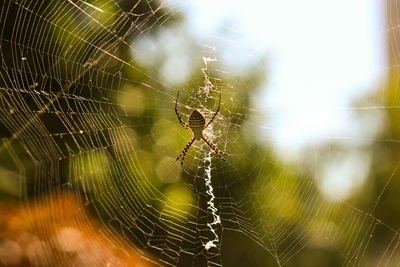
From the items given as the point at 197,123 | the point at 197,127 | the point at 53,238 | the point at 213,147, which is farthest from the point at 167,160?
the point at 53,238

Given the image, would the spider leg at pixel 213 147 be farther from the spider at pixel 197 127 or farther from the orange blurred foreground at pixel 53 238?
the orange blurred foreground at pixel 53 238

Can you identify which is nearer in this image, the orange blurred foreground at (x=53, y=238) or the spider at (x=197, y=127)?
the orange blurred foreground at (x=53, y=238)

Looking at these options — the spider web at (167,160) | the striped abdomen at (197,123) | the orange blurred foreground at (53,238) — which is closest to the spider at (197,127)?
the striped abdomen at (197,123)

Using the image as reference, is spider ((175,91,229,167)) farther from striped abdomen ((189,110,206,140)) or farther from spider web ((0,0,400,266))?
spider web ((0,0,400,266))

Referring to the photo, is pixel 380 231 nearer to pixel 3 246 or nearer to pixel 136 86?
pixel 136 86

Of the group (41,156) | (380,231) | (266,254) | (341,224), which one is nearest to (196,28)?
(41,156)
